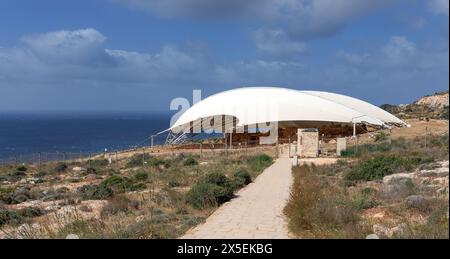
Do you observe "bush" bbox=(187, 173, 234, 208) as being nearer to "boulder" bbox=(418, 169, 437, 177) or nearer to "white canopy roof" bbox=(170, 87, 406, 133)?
"boulder" bbox=(418, 169, 437, 177)

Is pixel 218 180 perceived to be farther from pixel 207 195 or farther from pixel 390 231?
pixel 390 231

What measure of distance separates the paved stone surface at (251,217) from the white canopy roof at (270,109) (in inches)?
1081

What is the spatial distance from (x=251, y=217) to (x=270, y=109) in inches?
1359

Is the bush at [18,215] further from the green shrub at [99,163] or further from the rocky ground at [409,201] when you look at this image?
the green shrub at [99,163]

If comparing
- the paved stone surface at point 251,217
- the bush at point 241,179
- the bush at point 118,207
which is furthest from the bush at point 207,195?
the bush at point 241,179

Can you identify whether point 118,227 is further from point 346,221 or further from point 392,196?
point 392,196

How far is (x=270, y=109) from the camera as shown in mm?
44594

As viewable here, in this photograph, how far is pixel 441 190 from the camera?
41.4ft

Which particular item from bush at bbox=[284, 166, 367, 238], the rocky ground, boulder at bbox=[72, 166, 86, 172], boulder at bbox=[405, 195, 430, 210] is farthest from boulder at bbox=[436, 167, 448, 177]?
boulder at bbox=[72, 166, 86, 172]

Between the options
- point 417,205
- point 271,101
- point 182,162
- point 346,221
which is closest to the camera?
point 346,221

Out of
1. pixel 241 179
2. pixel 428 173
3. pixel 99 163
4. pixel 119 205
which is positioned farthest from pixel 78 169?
pixel 428 173

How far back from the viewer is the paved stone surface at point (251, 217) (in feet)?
28.5
